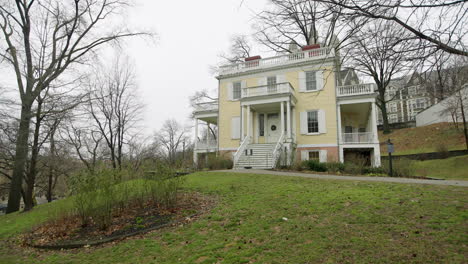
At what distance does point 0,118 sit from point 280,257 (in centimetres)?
1314

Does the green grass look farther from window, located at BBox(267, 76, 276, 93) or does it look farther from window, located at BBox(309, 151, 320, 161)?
window, located at BBox(267, 76, 276, 93)

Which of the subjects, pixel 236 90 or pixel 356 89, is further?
pixel 236 90

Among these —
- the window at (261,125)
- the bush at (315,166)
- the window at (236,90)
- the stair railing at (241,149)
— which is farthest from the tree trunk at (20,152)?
the window at (261,125)

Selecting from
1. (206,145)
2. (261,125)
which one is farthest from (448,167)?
(206,145)

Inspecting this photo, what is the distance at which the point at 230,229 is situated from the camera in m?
4.87

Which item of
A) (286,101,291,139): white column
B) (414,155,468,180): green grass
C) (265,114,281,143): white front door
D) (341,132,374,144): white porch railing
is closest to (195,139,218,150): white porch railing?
(265,114,281,143): white front door

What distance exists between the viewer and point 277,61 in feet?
66.3

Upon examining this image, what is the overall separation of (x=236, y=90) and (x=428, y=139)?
2065 centimetres

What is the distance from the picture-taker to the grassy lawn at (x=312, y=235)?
3531 mm

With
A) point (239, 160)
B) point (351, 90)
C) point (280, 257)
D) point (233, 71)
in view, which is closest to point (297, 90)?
point (351, 90)

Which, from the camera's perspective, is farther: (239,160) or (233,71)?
(233,71)

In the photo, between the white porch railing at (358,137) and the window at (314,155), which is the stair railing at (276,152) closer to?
the window at (314,155)

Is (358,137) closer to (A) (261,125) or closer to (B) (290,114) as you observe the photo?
(B) (290,114)

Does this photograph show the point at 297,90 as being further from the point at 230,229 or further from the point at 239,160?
the point at 230,229
